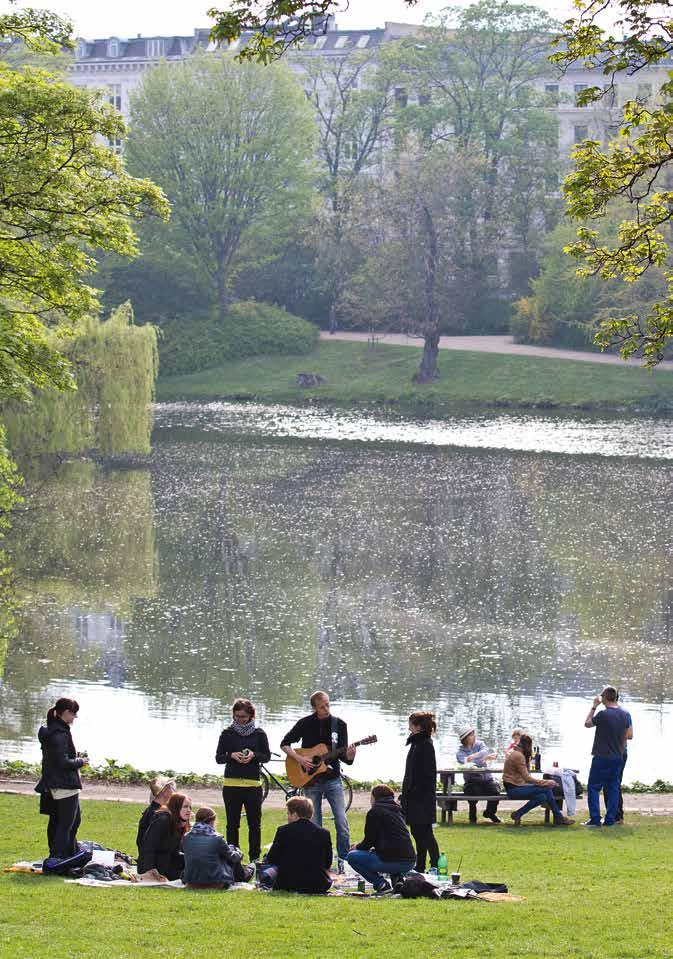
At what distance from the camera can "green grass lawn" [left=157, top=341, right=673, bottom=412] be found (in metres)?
76.4

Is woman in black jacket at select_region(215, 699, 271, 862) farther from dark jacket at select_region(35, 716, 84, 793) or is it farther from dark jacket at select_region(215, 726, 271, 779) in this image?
dark jacket at select_region(35, 716, 84, 793)

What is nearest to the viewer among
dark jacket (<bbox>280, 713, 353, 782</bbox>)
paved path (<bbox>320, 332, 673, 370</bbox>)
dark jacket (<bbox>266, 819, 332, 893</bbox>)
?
dark jacket (<bbox>266, 819, 332, 893</bbox>)

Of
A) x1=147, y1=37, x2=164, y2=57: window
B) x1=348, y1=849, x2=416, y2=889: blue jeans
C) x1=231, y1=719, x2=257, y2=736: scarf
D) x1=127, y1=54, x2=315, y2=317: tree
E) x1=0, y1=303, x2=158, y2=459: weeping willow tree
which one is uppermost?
x1=147, y1=37, x2=164, y2=57: window

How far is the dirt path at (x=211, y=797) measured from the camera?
17.4 meters

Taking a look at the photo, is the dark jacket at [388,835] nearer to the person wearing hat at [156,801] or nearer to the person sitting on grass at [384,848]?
the person sitting on grass at [384,848]

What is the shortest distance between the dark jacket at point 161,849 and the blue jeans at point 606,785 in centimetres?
555

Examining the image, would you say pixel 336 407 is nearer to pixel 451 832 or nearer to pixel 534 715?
pixel 534 715

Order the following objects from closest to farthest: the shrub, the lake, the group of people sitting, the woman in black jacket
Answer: the group of people sitting < the woman in black jacket < the lake < the shrub

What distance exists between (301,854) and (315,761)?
225 cm

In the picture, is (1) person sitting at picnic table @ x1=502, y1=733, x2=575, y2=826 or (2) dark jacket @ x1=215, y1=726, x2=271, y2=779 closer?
(2) dark jacket @ x1=215, y1=726, x2=271, y2=779

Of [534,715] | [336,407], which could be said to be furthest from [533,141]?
[534,715]

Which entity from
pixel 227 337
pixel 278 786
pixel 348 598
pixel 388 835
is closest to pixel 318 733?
pixel 388 835

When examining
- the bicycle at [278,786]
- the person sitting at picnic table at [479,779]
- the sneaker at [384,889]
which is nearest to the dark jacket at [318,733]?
the bicycle at [278,786]

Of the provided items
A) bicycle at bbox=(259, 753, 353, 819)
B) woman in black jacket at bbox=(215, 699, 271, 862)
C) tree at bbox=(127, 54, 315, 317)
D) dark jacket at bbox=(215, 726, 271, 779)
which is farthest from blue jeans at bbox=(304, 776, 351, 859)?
tree at bbox=(127, 54, 315, 317)
